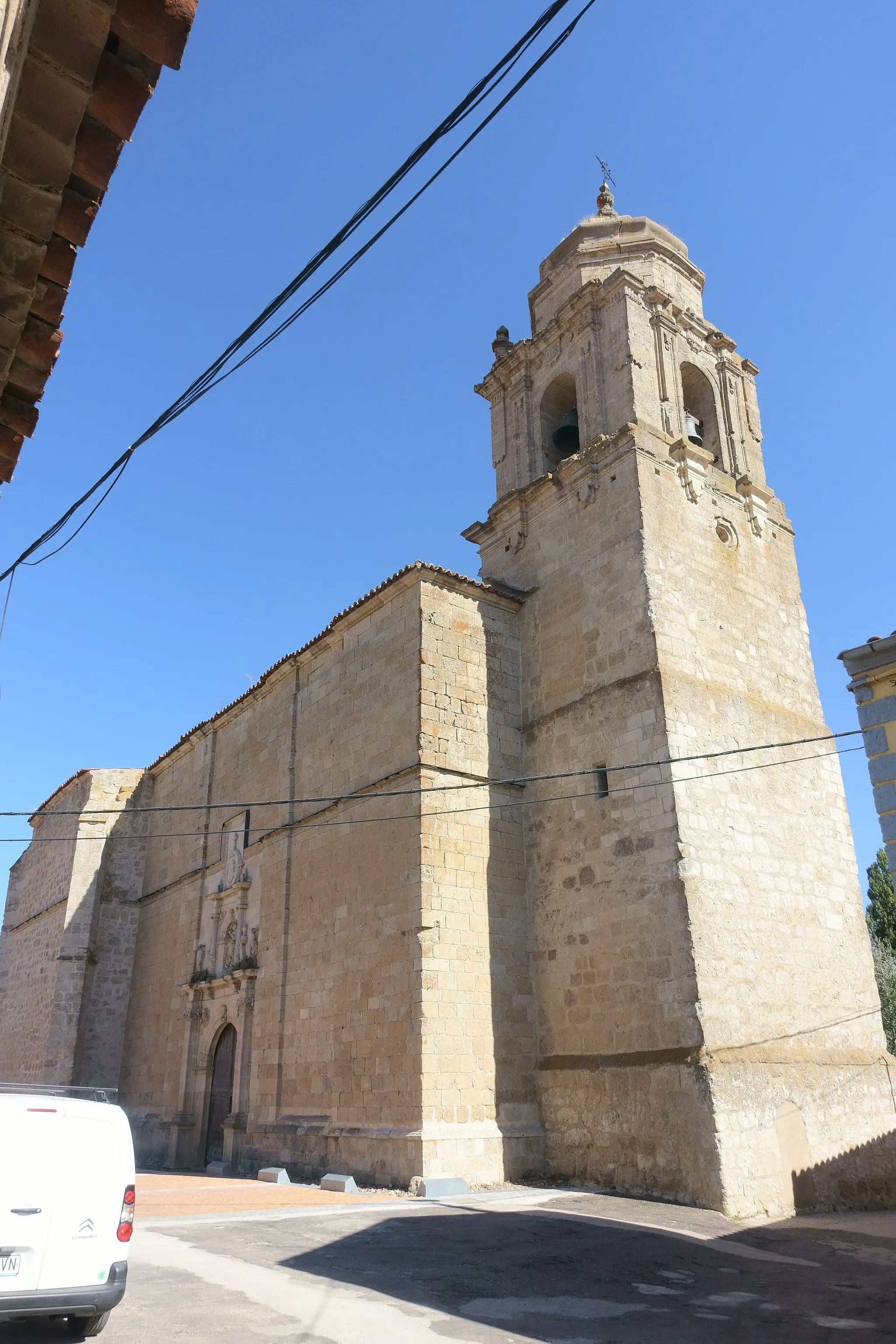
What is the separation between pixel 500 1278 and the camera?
6898 mm

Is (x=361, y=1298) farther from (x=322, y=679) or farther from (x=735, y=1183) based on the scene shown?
(x=322, y=679)

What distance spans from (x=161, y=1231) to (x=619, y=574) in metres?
9.65

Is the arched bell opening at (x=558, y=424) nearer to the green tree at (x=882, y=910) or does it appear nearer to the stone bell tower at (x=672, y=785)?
the stone bell tower at (x=672, y=785)

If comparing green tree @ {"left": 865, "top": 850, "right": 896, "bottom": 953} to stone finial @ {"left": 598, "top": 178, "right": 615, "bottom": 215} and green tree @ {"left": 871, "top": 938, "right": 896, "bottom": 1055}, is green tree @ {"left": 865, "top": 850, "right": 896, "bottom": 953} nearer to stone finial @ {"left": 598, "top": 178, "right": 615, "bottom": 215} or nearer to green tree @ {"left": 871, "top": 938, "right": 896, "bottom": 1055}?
green tree @ {"left": 871, "top": 938, "right": 896, "bottom": 1055}

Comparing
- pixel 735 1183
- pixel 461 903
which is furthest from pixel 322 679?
pixel 735 1183

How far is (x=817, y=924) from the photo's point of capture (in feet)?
42.9

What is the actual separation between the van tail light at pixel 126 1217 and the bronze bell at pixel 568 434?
14.0 meters

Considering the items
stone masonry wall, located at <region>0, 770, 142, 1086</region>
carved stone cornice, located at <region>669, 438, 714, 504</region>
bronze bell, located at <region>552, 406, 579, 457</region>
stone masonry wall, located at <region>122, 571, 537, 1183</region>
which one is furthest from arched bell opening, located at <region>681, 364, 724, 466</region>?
stone masonry wall, located at <region>0, 770, 142, 1086</region>

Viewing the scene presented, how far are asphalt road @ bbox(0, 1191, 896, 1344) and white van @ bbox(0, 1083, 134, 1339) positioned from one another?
2.15 feet

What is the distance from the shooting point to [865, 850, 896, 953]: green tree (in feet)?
91.9

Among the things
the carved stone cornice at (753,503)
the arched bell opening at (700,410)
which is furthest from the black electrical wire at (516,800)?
the arched bell opening at (700,410)

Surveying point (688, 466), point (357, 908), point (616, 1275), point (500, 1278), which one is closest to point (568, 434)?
point (688, 466)

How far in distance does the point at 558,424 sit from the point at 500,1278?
13.8m

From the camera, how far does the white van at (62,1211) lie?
4535mm
